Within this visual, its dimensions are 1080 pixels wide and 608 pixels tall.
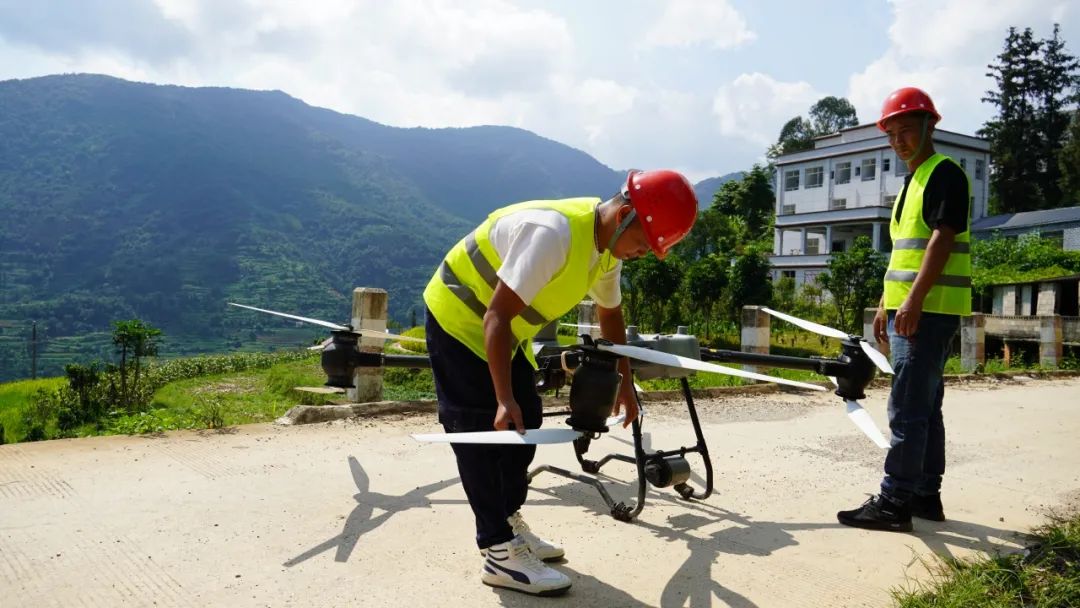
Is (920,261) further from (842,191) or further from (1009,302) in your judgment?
(842,191)

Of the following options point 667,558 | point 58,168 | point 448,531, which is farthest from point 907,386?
point 58,168

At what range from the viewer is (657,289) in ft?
90.9

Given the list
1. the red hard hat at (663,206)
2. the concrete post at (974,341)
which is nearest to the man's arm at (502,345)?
the red hard hat at (663,206)

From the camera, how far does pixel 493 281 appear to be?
8.95 feet

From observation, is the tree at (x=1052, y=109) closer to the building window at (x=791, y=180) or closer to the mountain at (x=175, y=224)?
the building window at (x=791, y=180)

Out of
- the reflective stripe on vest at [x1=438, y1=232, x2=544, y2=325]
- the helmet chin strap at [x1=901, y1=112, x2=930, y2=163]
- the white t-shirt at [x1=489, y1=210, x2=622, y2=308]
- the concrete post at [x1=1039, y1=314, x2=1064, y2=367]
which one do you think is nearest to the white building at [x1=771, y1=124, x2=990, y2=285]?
the concrete post at [x1=1039, y1=314, x2=1064, y2=367]

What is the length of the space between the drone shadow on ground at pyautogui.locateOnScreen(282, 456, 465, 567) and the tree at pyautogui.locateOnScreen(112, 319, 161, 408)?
598cm

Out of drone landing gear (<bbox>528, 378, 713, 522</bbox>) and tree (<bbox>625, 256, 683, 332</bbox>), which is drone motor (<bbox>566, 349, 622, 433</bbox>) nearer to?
drone landing gear (<bbox>528, 378, 713, 522</bbox>)

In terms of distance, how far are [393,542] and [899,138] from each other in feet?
10.5

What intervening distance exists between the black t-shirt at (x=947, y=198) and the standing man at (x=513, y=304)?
1.60 meters

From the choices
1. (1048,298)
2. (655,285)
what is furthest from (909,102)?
(655,285)

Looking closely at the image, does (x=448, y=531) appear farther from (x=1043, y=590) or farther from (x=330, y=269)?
(x=330, y=269)

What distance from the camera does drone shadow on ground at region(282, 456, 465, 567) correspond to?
3.05 metres

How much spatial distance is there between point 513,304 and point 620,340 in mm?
1076
